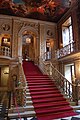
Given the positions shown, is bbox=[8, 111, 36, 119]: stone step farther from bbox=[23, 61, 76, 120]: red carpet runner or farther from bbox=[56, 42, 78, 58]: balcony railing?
bbox=[56, 42, 78, 58]: balcony railing

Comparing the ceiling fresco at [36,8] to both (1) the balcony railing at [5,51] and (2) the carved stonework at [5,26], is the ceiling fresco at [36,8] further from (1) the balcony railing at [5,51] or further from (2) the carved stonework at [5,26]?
(1) the balcony railing at [5,51]

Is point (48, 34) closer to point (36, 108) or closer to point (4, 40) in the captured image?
point (4, 40)

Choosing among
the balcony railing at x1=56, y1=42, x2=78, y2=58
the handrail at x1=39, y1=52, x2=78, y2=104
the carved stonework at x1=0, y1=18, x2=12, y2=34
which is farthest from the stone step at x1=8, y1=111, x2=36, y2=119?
the carved stonework at x1=0, y1=18, x2=12, y2=34

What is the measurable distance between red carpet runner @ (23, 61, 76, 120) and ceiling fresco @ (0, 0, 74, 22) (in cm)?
611

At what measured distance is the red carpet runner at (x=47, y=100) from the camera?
20.9 ft

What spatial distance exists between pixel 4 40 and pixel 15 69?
15.3 feet

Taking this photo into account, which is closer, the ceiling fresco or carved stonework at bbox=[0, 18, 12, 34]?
the ceiling fresco

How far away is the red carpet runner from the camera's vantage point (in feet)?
20.9

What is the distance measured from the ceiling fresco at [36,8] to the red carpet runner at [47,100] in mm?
6111

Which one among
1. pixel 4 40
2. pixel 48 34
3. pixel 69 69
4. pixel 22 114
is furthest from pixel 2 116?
pixel 4 40

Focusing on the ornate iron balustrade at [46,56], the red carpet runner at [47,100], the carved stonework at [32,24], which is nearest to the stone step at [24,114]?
the red carpet runner at [47,100]

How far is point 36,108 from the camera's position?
655 cm

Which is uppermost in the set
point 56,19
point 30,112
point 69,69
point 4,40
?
point 56,19

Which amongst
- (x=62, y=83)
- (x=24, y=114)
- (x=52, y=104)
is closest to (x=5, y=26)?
(x=62, y=83)
